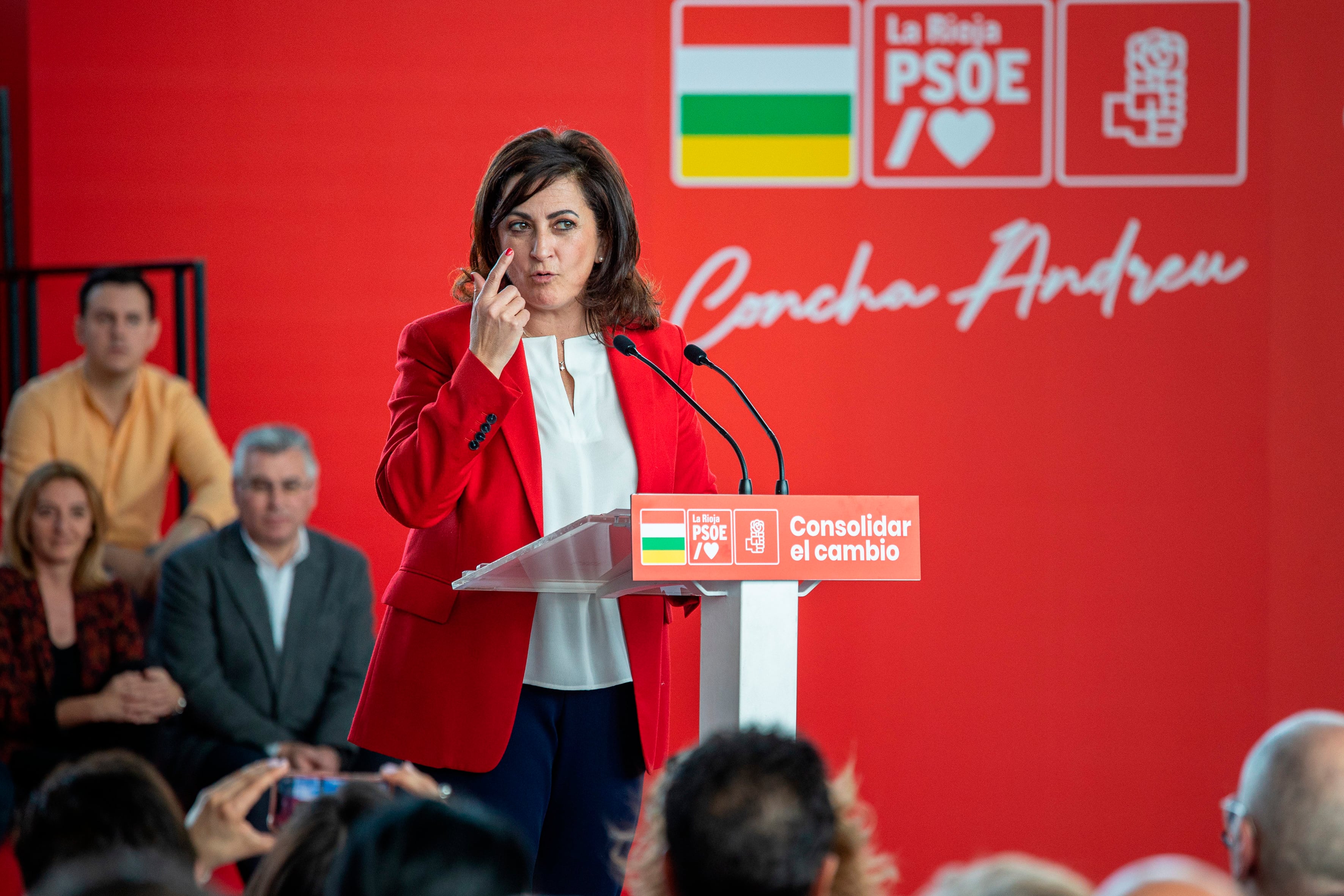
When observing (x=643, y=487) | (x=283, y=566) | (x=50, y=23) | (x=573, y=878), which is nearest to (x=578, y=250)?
(x=643, y=487)

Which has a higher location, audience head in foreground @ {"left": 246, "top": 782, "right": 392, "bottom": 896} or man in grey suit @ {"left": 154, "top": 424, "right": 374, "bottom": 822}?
audience head in foreground @ {"left": 246, "top": 782, "right": 392, "bottom": 896}

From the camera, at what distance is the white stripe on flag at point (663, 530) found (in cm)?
140

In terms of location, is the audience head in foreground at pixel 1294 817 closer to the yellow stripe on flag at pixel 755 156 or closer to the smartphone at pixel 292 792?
the smartphone at pixel 292 792

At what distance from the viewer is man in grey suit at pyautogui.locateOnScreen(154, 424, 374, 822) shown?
342 cm

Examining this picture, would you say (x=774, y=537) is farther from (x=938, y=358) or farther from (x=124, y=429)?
(x=124, y=429)

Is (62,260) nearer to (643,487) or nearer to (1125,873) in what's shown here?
(643,487)

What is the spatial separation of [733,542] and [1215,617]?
3.01 metres

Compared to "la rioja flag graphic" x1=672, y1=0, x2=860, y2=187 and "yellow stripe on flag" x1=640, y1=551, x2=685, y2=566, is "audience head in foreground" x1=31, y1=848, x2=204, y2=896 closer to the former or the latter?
"yellow stripe on flag" x1=640, y1=551, x2=685, y2=566

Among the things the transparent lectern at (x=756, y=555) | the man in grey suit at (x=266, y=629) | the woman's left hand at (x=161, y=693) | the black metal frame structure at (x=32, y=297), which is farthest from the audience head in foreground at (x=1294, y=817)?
the black metal frame structure at (x=32, y=297)

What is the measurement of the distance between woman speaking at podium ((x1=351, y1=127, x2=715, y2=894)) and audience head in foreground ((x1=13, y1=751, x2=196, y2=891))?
645 mm

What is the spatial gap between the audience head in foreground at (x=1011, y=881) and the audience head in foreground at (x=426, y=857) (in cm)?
32

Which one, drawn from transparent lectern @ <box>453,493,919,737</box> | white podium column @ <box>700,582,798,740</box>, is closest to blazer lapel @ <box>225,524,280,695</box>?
transparent lectern @ <box>453,493,919,737</box>

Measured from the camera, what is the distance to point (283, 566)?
3.62 meters

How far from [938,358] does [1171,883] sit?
127 inches
